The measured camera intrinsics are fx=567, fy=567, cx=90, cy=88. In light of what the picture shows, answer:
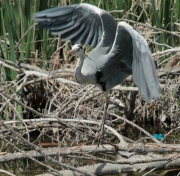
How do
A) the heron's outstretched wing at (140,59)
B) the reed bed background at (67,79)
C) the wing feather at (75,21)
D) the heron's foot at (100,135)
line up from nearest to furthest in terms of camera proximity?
the heron's outstretched wing at (140,59)
the heron's foot at (100,135)
the wing feather at (75,21)
the reed bed background at (67,79)

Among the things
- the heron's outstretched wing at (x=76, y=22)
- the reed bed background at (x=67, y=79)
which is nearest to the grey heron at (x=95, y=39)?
the heron's outstretched wing at (x=76, y=22)

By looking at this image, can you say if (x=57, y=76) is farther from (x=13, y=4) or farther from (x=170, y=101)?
(x=13, y=4)

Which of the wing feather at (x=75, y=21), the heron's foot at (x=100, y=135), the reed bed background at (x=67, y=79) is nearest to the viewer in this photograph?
the heron's foot at (x=100, y=135)

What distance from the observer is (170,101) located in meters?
5.50

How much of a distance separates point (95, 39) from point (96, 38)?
0.02 m

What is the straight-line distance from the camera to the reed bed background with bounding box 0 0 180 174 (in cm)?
543

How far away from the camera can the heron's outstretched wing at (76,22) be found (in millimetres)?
4742

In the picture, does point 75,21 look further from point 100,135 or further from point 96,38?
point 100,135

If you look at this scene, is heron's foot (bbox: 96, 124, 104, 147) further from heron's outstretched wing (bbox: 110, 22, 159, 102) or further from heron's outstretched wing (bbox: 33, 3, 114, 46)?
heron's outstretched wing (bbox: 33, 3, 114, 46)

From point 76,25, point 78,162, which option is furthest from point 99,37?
point 78,162

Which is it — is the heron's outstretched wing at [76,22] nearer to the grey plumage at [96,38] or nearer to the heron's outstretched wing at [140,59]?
the grey plumage at [96,38]

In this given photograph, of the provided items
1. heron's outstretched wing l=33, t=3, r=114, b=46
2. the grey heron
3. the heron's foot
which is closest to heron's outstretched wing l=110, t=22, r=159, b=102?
the grey heron

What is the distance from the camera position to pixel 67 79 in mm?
5922

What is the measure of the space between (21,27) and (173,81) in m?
2.06
